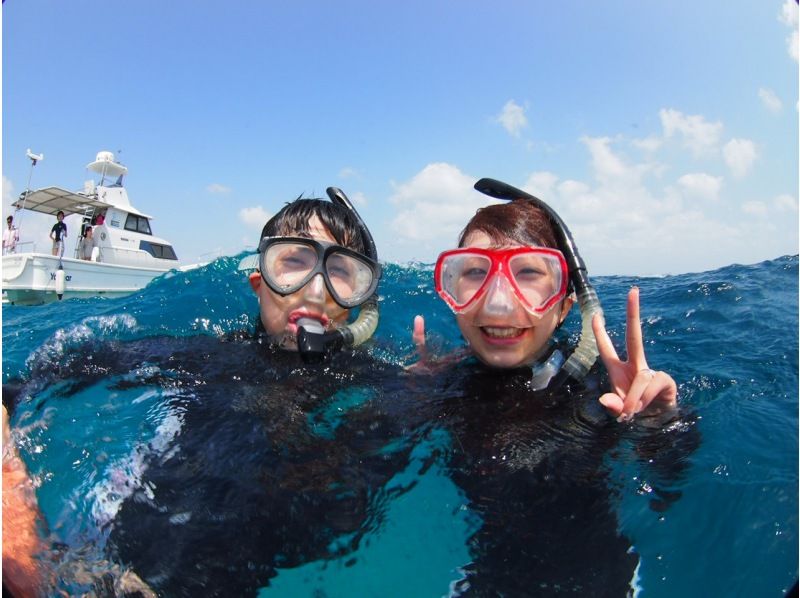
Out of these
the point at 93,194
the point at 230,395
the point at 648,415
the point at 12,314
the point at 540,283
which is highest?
the point at 93,194

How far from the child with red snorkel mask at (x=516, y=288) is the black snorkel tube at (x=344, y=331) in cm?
67

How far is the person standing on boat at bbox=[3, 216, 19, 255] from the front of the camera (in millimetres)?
14845

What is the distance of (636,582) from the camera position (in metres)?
1.80

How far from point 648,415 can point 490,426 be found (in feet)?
2.29

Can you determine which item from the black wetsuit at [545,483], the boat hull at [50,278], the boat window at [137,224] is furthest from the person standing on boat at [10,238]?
the black wetsuit at [545,483]

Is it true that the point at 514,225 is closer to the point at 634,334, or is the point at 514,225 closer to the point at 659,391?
the point at 634,334

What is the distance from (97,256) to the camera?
17.3 m

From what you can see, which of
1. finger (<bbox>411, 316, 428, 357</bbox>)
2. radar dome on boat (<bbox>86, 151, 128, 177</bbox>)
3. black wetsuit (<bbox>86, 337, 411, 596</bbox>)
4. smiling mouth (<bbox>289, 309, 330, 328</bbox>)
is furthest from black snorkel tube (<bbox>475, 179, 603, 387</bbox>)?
radar dome on boat (<bbox>86, 151, 128, 177</bbox>)

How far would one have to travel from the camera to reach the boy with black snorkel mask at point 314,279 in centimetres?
287

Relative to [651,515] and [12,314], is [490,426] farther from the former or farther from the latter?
A: [12,314]

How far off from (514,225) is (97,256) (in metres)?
18.8

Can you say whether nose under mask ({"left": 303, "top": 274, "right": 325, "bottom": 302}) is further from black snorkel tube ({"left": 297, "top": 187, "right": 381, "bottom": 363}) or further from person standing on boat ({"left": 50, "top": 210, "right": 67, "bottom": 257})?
person standing on boat ({"left": 50, "top": 210, "right": 67, "bottom": 257})

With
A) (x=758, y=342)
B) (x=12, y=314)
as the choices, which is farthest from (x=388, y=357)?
(x=12, y=314)

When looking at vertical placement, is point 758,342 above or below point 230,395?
above
